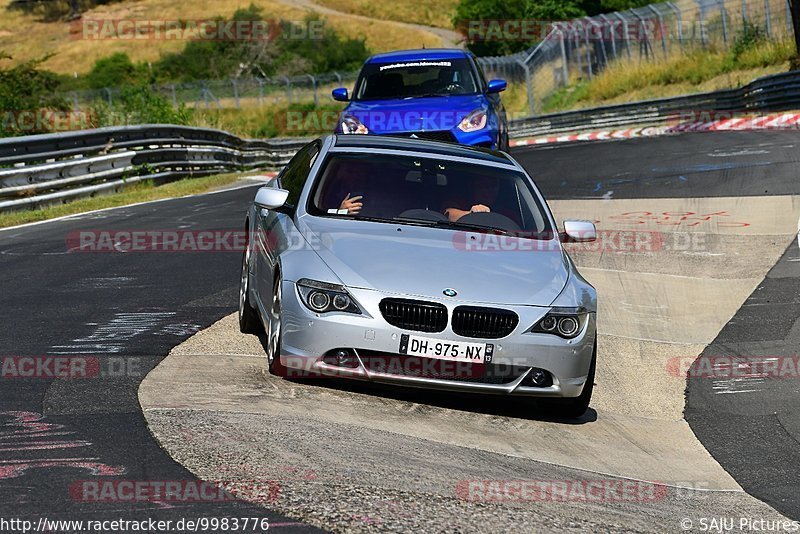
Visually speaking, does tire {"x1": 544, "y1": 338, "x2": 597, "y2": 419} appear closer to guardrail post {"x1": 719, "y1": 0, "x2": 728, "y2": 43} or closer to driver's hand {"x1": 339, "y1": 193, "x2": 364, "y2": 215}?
driver's hand {"x1": 339, "y1": 193, "x2": 364, "y2": 215}

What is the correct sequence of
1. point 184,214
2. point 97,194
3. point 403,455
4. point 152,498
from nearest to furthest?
point 152,498
point 403,455
point 184,214
point 97,194

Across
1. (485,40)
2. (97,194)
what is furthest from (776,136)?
(485,40)

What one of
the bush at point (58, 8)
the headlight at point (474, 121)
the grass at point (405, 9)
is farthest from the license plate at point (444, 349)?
the bush at point (58, 8)

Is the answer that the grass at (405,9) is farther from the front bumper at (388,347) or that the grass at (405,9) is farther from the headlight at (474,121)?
the front bumper at (388,347)

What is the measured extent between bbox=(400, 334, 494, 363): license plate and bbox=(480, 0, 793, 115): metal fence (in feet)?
119

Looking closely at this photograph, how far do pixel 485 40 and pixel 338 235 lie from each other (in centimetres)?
7528

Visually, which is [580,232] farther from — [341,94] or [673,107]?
[673,107]

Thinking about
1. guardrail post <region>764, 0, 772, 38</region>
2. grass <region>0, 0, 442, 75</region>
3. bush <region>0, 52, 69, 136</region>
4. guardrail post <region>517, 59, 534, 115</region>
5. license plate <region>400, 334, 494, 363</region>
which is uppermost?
license plate <region>400, 334, 494, 363</region>

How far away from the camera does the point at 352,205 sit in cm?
821

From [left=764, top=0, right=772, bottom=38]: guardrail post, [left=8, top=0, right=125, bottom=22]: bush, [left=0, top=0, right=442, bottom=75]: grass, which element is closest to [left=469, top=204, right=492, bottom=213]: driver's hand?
[left=764, top=0, right=772, bottom=38]: guardrail post

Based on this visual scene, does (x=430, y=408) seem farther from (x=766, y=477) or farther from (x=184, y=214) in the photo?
(x=184, y=214)

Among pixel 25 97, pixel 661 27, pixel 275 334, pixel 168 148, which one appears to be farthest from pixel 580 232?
pixel 661 27

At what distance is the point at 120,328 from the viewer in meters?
8.74

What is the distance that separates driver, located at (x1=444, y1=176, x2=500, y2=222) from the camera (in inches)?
329
